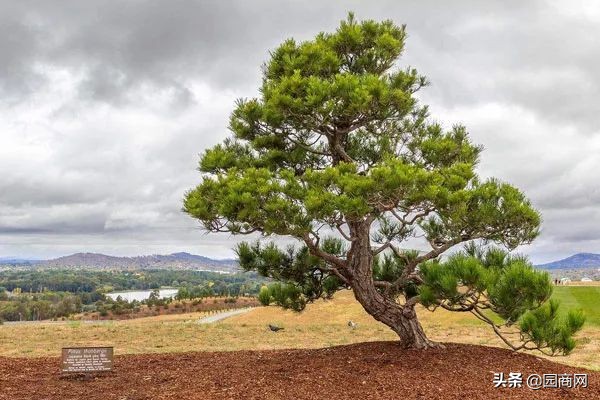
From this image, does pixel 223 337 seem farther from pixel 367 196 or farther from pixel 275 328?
pixel 367 196

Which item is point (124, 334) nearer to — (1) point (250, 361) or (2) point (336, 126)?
(1) point (250, 361)

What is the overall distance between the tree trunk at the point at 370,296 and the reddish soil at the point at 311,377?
401mm

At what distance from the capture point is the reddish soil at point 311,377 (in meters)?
7.21

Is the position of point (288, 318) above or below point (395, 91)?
below

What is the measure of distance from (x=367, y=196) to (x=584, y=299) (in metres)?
25.0

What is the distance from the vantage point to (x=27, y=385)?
8469mm

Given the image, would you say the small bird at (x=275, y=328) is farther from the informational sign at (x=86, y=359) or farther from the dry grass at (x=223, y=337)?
the informational sign at (x=86, y=359)

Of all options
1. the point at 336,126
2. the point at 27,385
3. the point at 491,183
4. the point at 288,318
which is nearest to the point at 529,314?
the point at 491,183

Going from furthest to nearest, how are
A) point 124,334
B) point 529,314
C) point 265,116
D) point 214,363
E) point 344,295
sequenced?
point 344,295 → point 124,334 → point 214,363 → point 265,116 → point 529,314

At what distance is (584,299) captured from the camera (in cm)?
2741

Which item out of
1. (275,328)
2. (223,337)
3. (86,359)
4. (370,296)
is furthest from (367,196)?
(275,328)

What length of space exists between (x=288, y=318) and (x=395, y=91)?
1971 cm

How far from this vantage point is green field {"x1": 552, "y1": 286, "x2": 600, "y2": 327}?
75.2 feet

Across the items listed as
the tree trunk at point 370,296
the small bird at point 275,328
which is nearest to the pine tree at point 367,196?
the tree trunk at point 370,296
